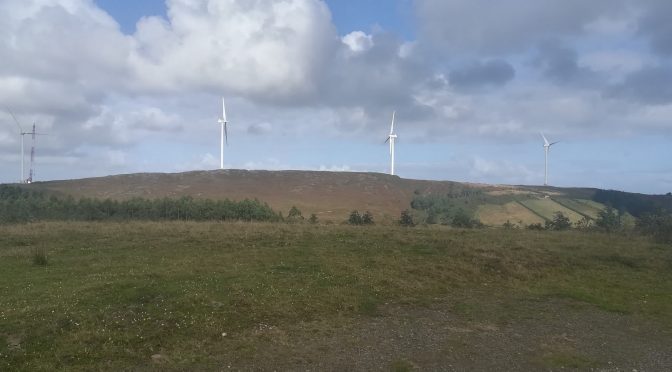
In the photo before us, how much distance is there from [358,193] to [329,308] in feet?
280

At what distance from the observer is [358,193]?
332 ft

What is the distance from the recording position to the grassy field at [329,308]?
39.4 ft

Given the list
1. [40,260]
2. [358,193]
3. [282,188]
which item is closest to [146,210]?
[282,188]

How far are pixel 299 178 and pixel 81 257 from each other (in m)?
87.7

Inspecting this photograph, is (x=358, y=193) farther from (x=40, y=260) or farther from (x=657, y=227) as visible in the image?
(x=40, y=260)

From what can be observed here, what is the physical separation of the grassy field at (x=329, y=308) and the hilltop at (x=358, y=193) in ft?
173

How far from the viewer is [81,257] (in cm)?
2430

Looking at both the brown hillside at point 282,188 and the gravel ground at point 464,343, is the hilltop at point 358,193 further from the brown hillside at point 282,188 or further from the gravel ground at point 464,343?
the gravel ground at point 464,343

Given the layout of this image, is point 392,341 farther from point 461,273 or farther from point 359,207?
point 359,207

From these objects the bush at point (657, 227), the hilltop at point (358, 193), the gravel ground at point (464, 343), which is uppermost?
the hilltop at point (358, 193)

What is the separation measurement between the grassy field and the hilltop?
5268cm

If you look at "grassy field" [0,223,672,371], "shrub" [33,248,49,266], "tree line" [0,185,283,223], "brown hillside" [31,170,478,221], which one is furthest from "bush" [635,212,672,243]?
"brown hillside" [31,170,478,221]

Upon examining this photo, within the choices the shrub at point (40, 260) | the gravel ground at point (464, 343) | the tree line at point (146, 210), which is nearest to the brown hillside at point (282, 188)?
the tree line at point (146, 210)

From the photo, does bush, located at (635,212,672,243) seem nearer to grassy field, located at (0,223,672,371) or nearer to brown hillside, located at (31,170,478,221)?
grassy field, located at (0,223,672,371)
